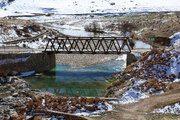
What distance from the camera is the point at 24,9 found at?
5477 inches

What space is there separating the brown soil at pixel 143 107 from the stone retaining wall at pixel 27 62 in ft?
63.6

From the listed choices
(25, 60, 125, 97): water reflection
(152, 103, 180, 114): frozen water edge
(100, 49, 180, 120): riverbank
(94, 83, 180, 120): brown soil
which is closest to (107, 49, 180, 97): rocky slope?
(100, 49, 180, 120): riverbank

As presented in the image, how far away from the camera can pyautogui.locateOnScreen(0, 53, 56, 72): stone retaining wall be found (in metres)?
32.7

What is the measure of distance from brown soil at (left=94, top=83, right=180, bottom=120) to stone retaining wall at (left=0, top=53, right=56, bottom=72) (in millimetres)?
19380

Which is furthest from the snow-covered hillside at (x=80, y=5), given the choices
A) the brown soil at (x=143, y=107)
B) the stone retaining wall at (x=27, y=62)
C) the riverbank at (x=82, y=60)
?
the brown soil at (x=143, y=107)

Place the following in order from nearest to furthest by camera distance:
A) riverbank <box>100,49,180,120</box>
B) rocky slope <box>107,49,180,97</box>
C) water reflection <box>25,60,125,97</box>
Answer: riverbank <box>100,49,180,120</box> < rocky slope <box>107,49,180,97</box> < water reflection <box>25,60,125,97</box>

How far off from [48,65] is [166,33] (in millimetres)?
33737

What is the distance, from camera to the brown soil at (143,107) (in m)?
17.2

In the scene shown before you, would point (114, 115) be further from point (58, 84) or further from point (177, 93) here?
point (58, 84)

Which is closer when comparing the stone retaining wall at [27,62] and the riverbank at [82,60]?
the stone retaining wall at [27,62]

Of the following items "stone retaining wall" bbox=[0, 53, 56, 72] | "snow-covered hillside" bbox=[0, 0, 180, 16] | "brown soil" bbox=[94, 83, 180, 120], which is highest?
"snow-covered hillside" bbox=[0, 0, 180, 16]

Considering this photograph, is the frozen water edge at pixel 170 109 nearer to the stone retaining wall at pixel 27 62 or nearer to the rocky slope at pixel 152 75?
the rocky slope at pixel 152 75

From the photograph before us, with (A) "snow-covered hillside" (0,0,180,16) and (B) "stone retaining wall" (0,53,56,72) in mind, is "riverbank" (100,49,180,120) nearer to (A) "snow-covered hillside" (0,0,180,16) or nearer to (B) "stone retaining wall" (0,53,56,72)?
(B) "stone retaining wall" (0,53,56,72)

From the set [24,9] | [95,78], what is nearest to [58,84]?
[95,78]
